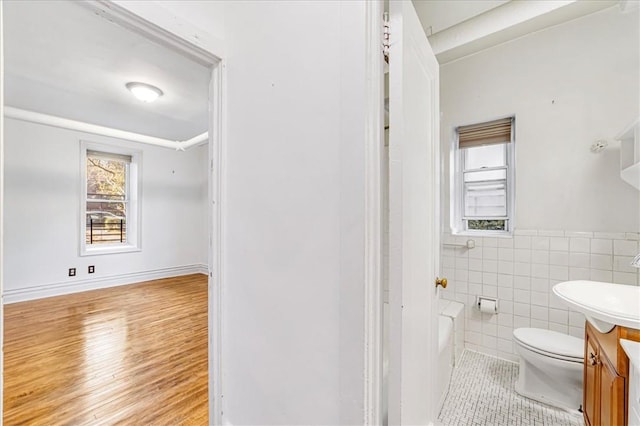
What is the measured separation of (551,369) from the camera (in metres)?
1.77

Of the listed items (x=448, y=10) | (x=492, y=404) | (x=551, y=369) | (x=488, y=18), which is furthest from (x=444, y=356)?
(x=488, y=18)

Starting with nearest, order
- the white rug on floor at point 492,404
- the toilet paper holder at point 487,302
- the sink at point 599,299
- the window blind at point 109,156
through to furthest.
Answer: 1. the sink at point 599,299
2. the white rug on floor at point 492,404
3. the toilet paper holder at point 487,302
4. the window blind at point 109,156

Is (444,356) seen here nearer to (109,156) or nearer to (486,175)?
(486,175)

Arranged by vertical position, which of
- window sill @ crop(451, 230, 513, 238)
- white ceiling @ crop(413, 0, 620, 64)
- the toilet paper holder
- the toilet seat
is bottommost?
the toilet seat

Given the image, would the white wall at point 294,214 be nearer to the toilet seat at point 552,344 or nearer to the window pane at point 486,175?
the toilet seat at point 552,344

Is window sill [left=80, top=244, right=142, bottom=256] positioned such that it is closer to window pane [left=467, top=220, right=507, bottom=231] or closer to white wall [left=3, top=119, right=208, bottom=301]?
white wall [left=3, top=119, right=208, bottom=301]

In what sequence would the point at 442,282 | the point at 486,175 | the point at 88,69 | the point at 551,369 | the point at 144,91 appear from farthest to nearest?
the point at 144,91
the point at 486,175
the point at 88,69
the point at 551,369
the point at 442,282

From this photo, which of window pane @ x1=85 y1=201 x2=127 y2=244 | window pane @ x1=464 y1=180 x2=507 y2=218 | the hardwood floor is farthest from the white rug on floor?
window pane @ x1=85 y1=201 x2=127 y2=244

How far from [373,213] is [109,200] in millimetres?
4927

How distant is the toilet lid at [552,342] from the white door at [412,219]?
828 millimetres

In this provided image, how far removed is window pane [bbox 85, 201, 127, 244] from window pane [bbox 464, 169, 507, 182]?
16.4 ft

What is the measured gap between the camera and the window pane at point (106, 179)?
4.30m

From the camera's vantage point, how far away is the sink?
1.15 meters

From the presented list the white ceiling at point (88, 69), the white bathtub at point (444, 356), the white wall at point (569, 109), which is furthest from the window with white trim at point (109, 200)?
the white wall at point (569, 109)
